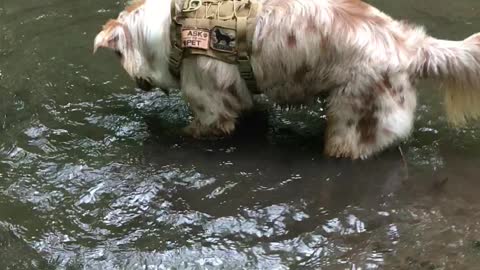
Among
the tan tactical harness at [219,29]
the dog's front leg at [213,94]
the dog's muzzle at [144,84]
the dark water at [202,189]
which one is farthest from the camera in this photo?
the dog's muzzle at [144,84]

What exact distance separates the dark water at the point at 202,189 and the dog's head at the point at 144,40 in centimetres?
52

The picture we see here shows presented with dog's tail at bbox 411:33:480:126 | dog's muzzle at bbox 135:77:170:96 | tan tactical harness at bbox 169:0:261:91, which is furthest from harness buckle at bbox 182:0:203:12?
dog's tail at bbox 411:33:480:126

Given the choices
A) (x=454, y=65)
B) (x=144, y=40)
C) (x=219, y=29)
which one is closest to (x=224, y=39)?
(x=219, y=29)

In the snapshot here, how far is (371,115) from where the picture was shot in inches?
175

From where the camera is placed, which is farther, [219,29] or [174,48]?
[174,48]

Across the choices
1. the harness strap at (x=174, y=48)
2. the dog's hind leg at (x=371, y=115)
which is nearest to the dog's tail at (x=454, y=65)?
the dog's hind leg at (x=371, y=115)

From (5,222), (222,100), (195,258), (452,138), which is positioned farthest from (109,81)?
(452,138)

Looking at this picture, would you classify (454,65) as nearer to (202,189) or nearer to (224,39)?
(224,39)

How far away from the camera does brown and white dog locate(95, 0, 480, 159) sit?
172 inches

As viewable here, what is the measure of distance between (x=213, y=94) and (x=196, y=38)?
46 centimetres

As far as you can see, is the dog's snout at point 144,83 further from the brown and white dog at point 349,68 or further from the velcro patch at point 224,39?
the velcro patch at point 224,39

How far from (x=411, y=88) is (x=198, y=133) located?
171 centimetres

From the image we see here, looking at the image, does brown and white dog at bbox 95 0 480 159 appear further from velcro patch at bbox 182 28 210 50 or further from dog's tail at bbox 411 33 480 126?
velcro patch at bbox 182 28 210 50

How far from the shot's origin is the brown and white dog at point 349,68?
172 inches
